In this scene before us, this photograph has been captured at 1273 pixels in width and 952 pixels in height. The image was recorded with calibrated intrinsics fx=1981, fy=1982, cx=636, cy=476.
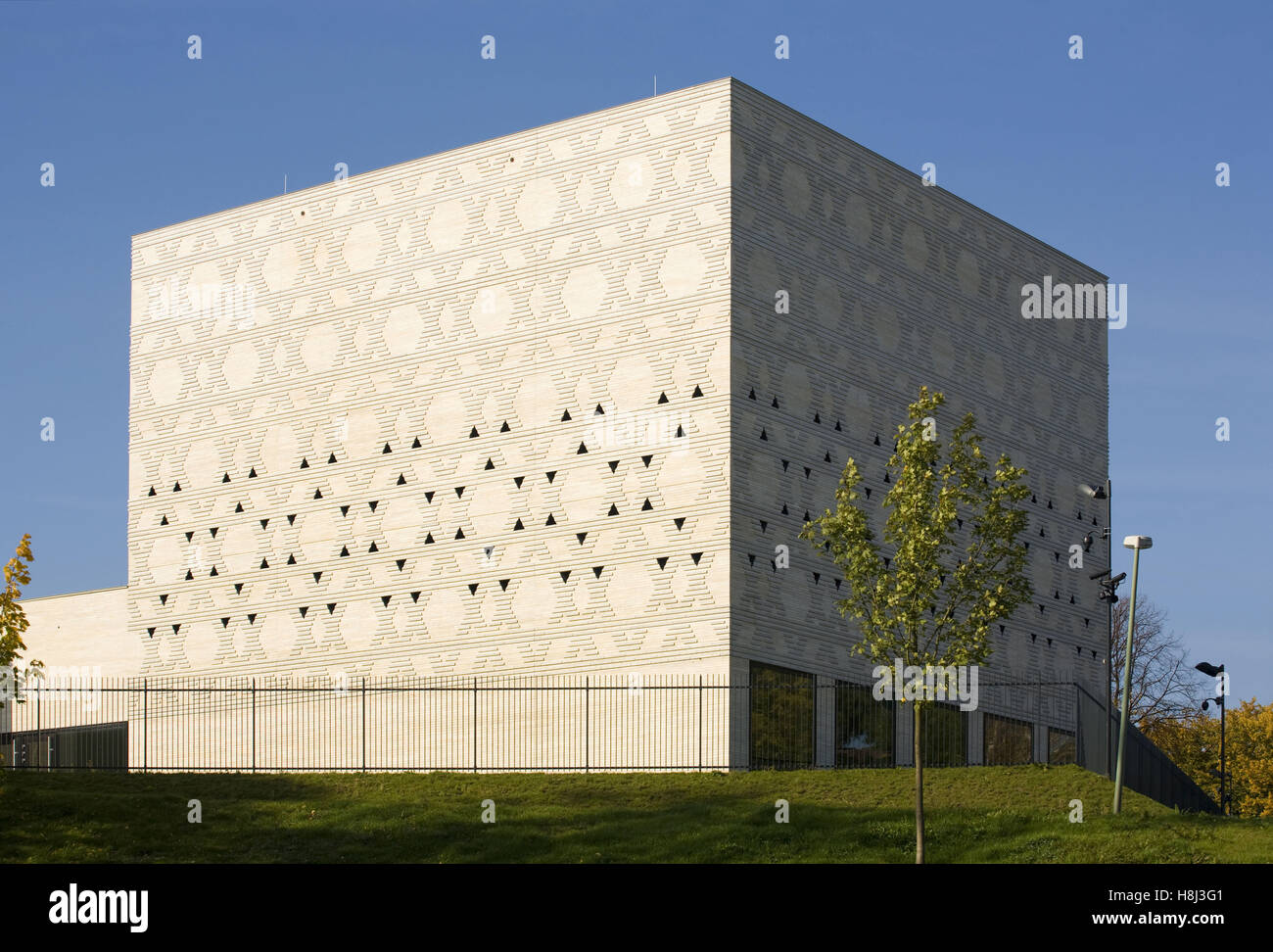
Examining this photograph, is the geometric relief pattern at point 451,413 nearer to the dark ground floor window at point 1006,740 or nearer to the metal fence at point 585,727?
the metal fence at point 585,727

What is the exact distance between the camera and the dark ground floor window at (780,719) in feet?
144

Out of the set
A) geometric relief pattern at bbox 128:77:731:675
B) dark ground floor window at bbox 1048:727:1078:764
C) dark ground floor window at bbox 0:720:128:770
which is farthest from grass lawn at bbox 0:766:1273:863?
dark ground floor window at bbox 0:720:128:770

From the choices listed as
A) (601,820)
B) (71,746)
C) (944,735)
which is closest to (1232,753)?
(944,735)

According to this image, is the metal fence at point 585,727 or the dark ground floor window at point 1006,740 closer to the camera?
the metal fence at point 585,727

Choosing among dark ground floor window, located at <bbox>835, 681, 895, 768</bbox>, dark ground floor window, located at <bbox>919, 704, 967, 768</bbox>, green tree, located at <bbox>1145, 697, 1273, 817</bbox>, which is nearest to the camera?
dark ground floor window, located at <bbox>835, 681, 895, 768</bbox>

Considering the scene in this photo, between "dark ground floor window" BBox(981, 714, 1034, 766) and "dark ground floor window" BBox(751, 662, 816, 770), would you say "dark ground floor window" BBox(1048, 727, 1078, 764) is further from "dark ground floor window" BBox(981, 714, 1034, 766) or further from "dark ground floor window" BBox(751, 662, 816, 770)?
"dark ground floor window" BBox(751, 662, 816, 770)

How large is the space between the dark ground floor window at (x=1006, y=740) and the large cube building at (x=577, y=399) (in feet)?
5.86

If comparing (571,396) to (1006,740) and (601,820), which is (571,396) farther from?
(1006,740)

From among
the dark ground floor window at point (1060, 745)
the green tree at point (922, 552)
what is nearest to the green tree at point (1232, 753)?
the dark ground floor window at point (1060, 745)

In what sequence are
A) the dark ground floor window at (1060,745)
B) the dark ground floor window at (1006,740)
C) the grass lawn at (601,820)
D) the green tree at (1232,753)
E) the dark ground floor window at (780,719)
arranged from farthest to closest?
1. the green tree at (1232,753)
2. the dark ground floor window at (1060,745)
3. the dark ground floor window at (1006,740)
4. the dark ground floor window at (780,719)
5. the grass lawn at (601,820)

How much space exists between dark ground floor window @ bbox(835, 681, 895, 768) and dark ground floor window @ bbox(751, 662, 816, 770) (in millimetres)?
1164

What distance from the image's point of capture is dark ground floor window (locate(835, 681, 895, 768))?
46044mm
